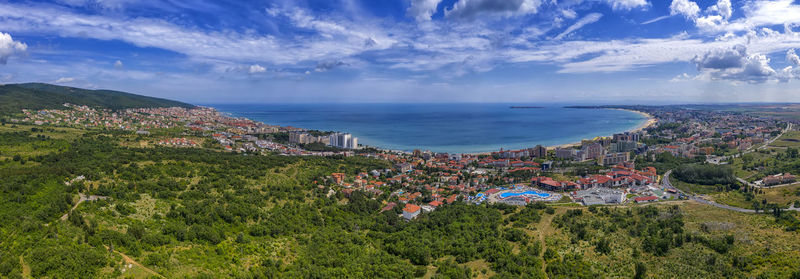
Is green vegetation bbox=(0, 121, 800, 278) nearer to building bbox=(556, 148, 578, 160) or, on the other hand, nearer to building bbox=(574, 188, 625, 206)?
building bbox=(574, 188, 625, 206)

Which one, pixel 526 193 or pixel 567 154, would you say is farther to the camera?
pixel 567 154

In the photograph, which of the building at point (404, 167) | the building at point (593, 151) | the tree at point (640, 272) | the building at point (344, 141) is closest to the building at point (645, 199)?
the tree at point (640, 272)

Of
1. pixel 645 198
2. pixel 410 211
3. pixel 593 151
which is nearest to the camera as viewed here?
pixel 410 211

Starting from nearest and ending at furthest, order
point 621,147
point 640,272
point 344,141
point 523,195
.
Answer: point 640,272 → point 523,195 → point 621,147 → point 344,141

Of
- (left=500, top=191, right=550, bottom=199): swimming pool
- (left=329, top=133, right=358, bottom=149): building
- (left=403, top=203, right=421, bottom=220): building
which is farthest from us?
(left=329, top=133, right=358, bottom=149): building

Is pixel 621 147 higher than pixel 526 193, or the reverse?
pixel 621 147

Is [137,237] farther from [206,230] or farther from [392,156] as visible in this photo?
[392,156]

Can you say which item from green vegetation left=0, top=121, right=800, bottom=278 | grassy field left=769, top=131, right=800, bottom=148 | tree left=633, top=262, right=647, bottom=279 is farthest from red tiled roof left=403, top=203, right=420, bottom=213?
grassy field left=769, top=131, right=800, bottom=148

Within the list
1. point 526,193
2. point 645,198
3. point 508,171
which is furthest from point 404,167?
point 645,198

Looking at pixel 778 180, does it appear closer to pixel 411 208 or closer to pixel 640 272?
pixel 640 272
